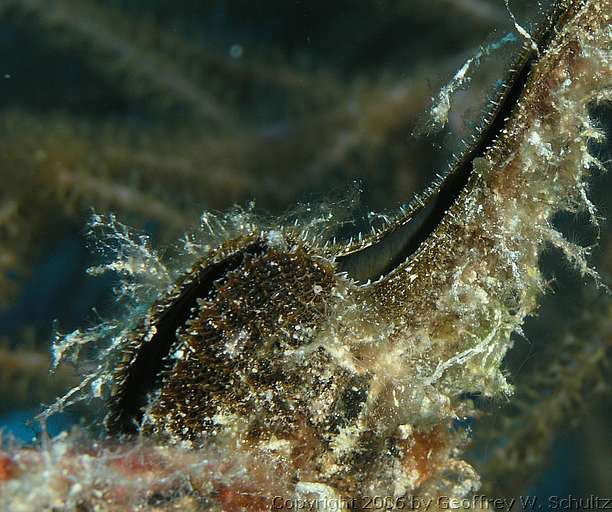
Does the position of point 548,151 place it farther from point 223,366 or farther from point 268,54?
point 223,366

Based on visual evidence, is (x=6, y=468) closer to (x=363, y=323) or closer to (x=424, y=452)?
(x=363, y=323)

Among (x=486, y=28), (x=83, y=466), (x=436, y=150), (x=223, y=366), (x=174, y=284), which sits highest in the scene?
(x=486, y=28)

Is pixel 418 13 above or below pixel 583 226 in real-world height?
above

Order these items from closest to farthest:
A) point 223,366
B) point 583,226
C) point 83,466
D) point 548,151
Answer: point 83,466
point 223,366
point 548,151
point 583,226

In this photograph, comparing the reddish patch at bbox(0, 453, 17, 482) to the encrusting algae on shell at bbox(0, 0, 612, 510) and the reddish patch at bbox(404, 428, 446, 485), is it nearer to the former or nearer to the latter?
the encrusting algae on shell at bbox(0, 0, 612, 510)

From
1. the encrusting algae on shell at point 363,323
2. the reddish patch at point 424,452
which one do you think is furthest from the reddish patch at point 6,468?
the reddish patch at point 424,452

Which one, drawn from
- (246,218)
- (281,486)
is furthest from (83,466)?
(246,218)

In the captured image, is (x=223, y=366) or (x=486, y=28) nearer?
(x=223, y=366)
